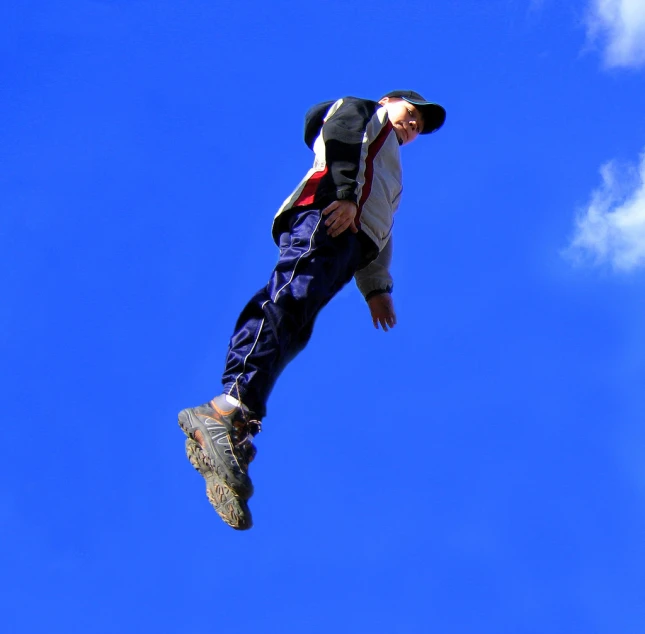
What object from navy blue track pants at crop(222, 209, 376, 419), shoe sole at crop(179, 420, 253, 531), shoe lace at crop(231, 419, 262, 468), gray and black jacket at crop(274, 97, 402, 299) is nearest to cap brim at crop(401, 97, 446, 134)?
gray and black jacket at crop(274, 97, 402, 299)

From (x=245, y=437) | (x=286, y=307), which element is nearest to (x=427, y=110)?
(x=286, y=307)

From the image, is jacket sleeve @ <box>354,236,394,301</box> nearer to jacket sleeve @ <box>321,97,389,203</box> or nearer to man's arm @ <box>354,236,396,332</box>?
man's arm @ <box>354,236,396,332</box>

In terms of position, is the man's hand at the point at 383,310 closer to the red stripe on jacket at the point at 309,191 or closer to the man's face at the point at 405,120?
the man's face at the point at 405,120

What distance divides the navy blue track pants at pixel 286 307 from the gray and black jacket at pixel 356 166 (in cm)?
13

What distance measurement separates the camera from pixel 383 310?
6.32m

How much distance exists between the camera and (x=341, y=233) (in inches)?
197

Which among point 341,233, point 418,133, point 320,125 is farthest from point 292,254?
point 418,133

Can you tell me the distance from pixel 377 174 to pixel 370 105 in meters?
0.40

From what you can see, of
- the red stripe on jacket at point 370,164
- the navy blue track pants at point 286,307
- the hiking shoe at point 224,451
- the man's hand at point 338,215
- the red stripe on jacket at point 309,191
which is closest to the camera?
the hiking shoe at point 224,451

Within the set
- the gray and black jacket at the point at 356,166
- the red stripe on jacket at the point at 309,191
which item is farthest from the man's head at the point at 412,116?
the red stripe on jacket at the point at 309,191

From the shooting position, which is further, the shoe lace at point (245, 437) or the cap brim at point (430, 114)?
the cap brim at point (430, 114)

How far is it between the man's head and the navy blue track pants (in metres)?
1.13

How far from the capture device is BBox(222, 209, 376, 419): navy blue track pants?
458cm

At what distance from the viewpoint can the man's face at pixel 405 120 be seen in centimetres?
592
